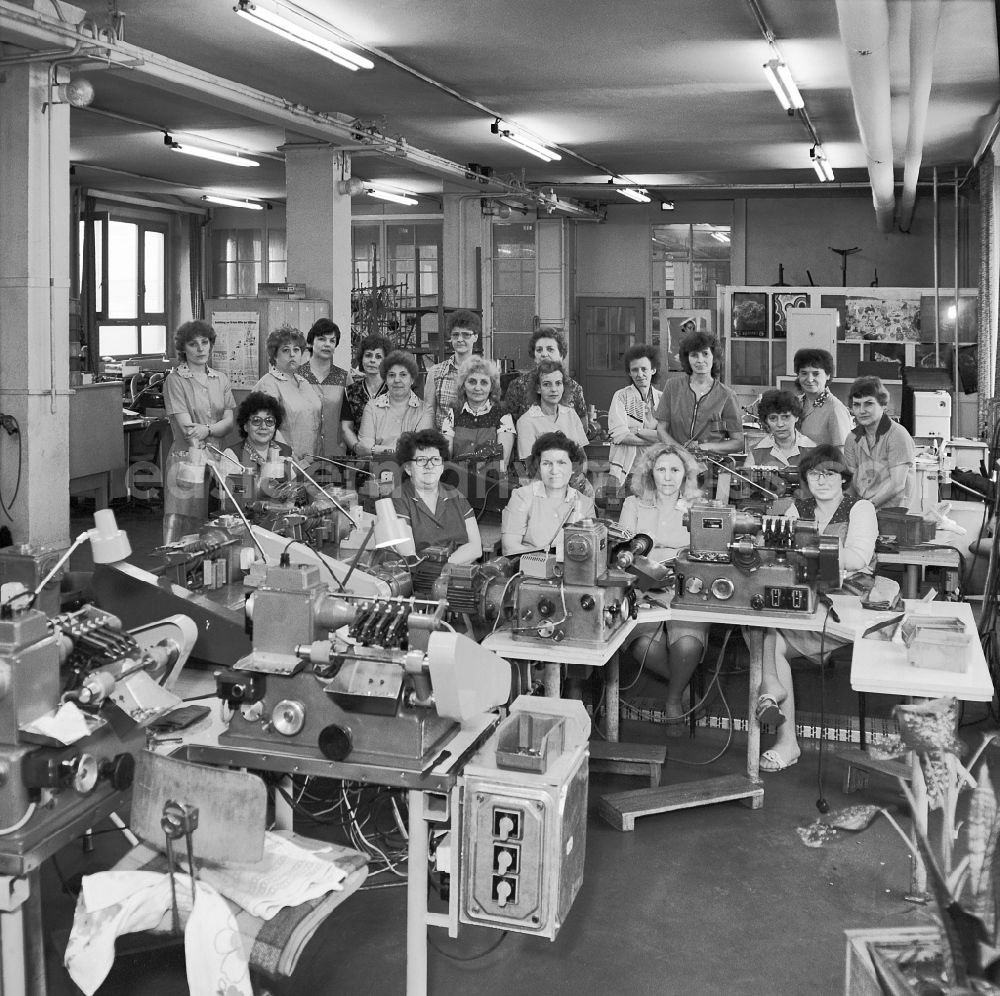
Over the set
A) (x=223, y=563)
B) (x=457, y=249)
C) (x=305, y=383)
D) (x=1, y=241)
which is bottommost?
(x=223, y=563)

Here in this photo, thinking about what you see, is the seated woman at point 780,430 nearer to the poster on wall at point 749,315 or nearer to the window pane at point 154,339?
the poster on wall at point 749,315

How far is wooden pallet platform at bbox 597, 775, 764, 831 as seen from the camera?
3.62 m

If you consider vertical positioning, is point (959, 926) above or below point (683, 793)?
above

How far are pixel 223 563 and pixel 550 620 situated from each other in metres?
1.00

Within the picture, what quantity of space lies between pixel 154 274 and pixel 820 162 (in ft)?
26.2

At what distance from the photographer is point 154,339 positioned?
46.9ft

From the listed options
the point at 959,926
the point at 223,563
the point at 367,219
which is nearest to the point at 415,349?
the point at 367,219

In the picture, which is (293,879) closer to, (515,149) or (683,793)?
(683,793)

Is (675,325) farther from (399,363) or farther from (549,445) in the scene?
(549,445)

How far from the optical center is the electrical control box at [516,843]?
2.52m

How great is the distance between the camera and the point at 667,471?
4461 millimetres

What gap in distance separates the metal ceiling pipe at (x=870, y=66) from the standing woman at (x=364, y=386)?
2.54 metres

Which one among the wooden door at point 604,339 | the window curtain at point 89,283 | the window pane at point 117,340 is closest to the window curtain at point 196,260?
the window pane at point 117,340

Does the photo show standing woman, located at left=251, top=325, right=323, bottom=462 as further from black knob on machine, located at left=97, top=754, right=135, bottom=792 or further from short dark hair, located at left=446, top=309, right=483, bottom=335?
black knob on machine, located at left=97, top=754, right=135, bottom=792
